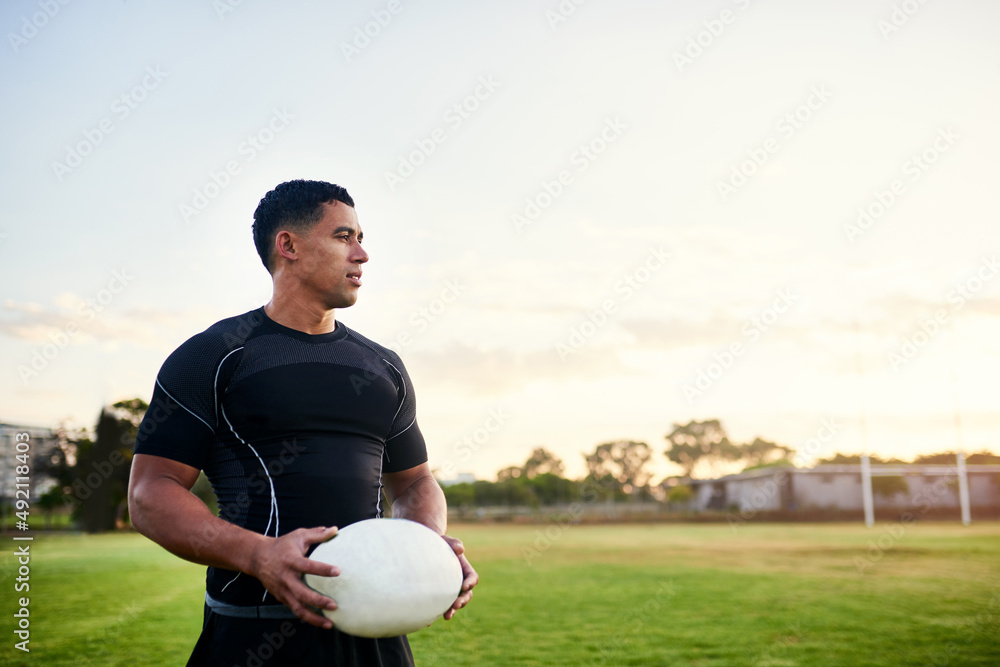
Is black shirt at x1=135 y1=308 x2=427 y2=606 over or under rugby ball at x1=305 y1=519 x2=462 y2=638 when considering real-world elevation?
over

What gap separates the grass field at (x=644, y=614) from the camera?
753 cm

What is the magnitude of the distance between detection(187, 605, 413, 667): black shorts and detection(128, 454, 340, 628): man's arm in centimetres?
22

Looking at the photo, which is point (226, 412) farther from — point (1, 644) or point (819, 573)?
point (819, 573)

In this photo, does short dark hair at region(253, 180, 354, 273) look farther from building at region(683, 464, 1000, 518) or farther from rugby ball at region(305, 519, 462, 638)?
building at region(683, 464, 1000, 518)

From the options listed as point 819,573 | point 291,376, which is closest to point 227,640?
point 291,376

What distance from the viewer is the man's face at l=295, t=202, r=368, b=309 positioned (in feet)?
7.82

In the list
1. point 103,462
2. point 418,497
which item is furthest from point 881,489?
point 418,497

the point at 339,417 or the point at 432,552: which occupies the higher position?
the point at 339,417

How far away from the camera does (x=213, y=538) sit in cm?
193

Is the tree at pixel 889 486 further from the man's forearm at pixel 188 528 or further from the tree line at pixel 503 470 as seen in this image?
the man's forearm at pixel 188 528

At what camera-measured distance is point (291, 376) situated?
2.21m

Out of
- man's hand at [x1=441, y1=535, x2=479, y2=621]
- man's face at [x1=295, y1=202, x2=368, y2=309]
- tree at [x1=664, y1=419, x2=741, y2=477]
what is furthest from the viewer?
tree at [x1=664, y1=419, x2=741, y2=477]

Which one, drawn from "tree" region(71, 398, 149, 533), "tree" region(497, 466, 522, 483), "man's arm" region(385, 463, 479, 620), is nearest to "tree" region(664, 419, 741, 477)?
"tree" region(497, 466, 522, 483)

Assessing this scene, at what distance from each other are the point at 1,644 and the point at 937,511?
168 feet
